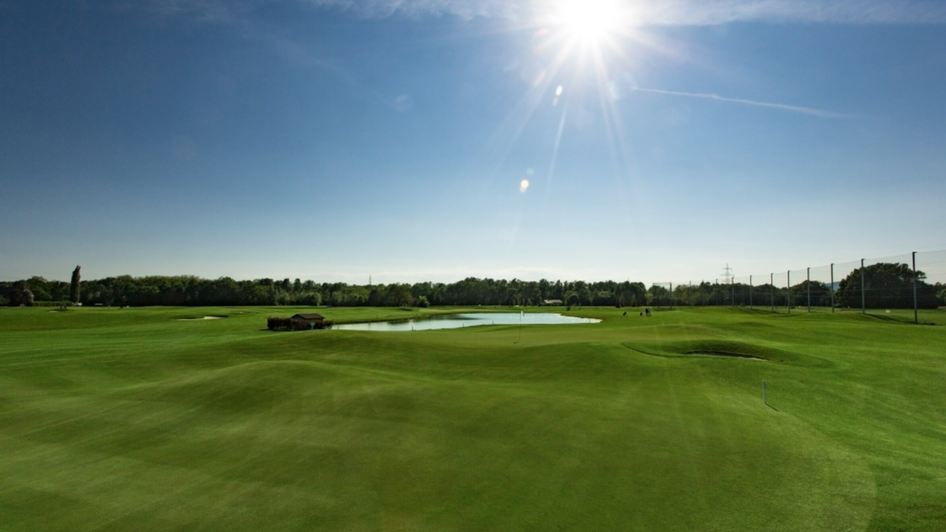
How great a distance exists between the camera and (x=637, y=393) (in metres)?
14.6

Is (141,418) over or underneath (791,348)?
underneath

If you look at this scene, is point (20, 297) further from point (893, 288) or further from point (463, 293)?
point (893, 288)

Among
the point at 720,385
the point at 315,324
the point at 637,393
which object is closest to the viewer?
the point at 637,393

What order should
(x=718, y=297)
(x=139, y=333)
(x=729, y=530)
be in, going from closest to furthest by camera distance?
(x=729, y=530) < (x=139, y=333) < (x=718, y=297)

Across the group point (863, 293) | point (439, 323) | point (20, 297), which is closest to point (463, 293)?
point (439, 323)

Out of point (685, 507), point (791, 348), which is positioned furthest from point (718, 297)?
point (685, 507)

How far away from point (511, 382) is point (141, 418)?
12.9 metres

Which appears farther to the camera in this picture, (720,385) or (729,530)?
(720,385)

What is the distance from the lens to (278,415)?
12.9m

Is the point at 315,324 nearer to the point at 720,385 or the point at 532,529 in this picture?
the point at 720,385

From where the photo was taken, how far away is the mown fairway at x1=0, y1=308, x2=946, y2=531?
7121mm

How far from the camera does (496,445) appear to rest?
981 centimetres

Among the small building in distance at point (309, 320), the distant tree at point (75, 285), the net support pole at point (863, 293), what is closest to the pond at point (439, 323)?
the small building in distance at point (309, 320)

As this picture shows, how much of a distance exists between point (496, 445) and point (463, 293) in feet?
510
